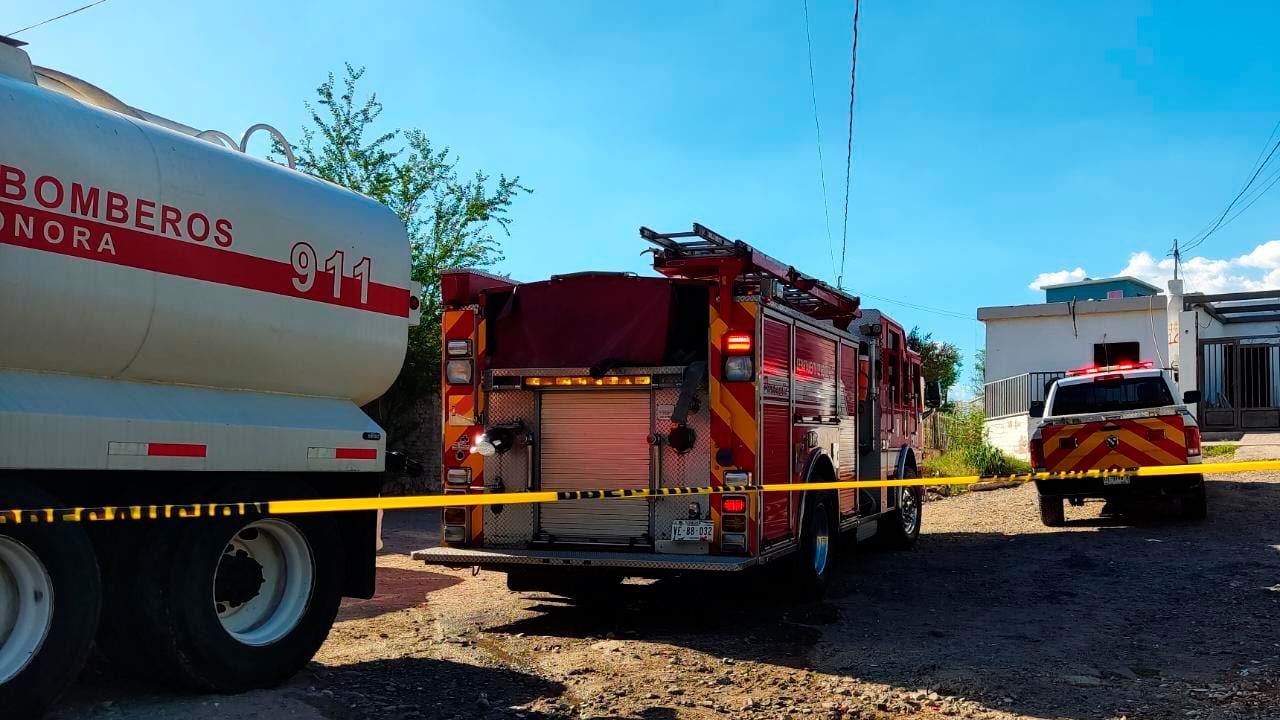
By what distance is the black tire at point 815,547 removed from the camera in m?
8.42

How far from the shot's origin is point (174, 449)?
5.03 metres

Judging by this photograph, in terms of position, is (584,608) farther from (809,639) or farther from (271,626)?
(271,626)

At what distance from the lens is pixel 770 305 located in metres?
7.86

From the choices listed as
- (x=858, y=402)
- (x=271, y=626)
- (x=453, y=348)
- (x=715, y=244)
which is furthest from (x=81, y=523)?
(x=858, y=402)

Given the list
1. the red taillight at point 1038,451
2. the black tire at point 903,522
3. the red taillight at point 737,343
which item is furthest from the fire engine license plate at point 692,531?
the red taillight at point 1038,451

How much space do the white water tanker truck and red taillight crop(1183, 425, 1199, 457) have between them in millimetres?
10532

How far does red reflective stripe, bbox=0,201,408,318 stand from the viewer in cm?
447

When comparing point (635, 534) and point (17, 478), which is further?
point (635, 534)

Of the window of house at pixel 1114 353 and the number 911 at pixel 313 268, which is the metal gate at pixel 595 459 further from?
the window of house at pixel 1114 353

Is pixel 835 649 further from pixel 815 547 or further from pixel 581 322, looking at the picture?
pixel 581 322

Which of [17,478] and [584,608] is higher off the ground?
[17,478]

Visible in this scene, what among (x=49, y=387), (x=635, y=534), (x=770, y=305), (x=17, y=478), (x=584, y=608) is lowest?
(x=584, y=608)

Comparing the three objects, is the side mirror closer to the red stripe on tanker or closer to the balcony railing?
the red stripe on tanker

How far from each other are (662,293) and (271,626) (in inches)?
143
